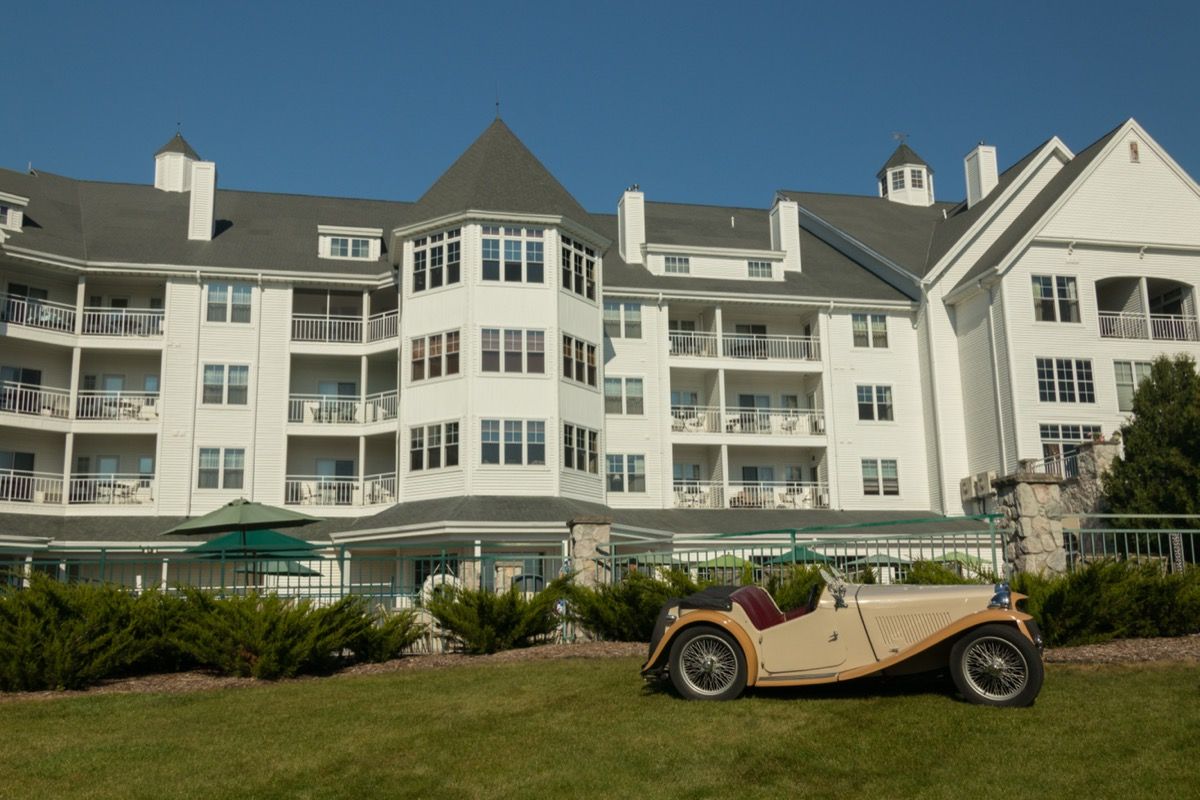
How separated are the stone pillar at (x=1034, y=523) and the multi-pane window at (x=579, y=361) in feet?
65.3

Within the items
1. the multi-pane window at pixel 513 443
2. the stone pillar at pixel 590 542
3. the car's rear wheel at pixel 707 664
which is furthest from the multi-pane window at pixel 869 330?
the car's rear wheel at pixel 707 664

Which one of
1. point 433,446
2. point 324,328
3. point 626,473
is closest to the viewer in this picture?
point 433,446

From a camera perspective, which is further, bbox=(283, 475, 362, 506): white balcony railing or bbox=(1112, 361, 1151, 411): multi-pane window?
bbox=(1112, 361, 1151, 411): multi-pane window

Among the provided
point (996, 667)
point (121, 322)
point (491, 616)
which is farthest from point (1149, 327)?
point (121, 322)

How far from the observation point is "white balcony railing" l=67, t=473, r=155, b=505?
36.4 meters

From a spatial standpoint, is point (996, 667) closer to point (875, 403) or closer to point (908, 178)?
point (875, 403)

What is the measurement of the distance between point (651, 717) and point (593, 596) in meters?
6.65

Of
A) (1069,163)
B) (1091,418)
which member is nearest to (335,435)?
(1091,418)

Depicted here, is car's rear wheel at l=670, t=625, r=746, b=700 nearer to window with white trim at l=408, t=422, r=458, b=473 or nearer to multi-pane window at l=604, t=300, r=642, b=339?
window with white trim at l=408, t=422, r=458, b=473

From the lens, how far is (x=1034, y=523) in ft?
55.2

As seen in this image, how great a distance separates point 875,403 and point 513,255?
1421 centimetres

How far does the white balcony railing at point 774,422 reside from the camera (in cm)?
4041

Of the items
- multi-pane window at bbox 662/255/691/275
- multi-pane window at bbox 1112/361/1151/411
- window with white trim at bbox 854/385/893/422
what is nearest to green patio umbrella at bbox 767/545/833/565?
window with white trim at bbox 854/385/893/422

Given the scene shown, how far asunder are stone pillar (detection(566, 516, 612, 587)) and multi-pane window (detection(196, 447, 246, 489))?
19798 millimetres
